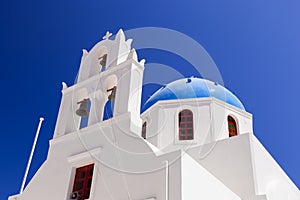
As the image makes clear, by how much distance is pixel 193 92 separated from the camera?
15.4 metres

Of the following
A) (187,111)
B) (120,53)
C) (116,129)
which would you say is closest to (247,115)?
(187,111)

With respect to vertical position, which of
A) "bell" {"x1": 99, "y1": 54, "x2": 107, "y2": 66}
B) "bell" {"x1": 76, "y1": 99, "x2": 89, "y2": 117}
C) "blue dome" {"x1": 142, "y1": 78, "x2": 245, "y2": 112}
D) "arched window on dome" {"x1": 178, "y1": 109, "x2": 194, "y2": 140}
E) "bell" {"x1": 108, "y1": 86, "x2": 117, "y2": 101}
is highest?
"blue dome" {"x1": 142, "y1": 78, "x2": 245, "y2": 112}

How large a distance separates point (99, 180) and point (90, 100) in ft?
9.67

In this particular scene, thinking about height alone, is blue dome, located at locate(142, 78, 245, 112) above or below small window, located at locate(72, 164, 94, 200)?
above

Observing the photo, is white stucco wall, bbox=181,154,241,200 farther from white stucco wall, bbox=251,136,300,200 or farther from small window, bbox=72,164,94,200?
small window, bbox=72,164,94,200

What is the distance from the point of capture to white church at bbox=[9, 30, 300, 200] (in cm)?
780

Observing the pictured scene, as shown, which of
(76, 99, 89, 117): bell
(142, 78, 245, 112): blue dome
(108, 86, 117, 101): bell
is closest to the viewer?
(108, 86, 117, 101): bell

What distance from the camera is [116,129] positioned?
913 cm

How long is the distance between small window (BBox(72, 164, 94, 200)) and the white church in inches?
1.1

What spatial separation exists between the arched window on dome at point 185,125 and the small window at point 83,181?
5.52 meters

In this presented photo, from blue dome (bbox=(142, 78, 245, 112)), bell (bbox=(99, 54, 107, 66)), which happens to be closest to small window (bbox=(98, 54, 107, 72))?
bell (bbox=(99, 54, 107, 66))

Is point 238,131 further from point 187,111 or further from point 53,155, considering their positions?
point 53,155

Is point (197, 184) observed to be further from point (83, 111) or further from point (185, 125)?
point (185, 125)

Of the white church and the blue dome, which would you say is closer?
the white church
